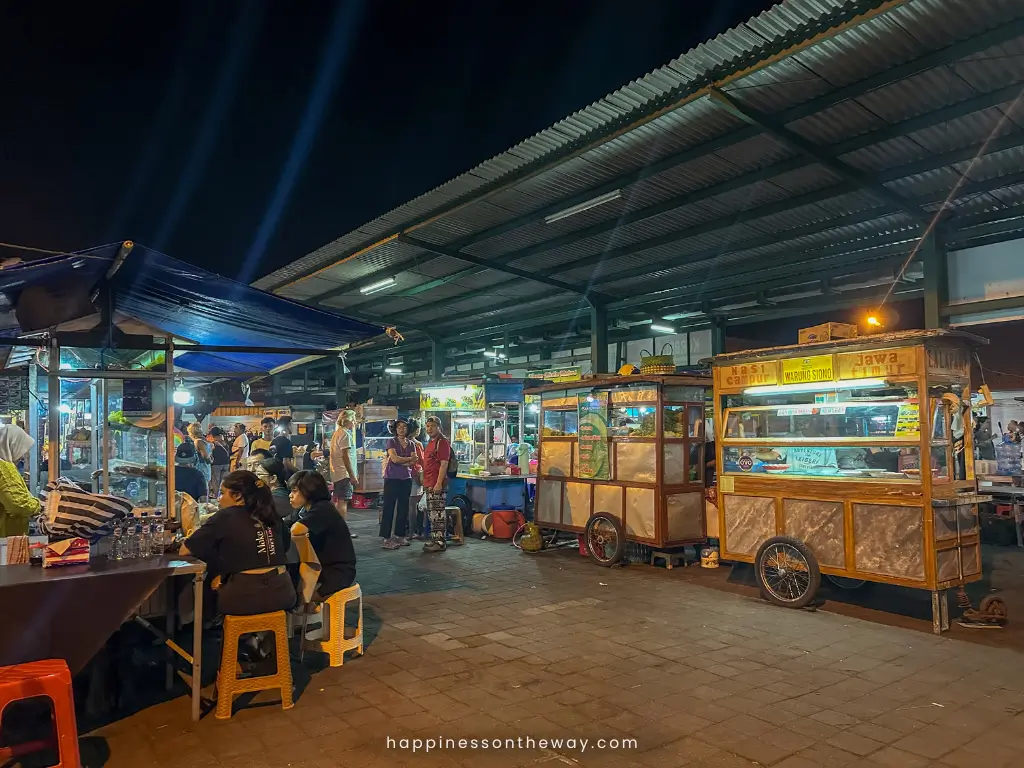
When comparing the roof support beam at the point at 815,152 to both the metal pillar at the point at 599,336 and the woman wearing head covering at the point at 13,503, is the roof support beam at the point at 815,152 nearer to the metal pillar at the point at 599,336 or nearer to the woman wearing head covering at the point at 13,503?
the metal pillar at the point at 599,336

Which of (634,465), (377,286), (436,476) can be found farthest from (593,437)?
(377,286)

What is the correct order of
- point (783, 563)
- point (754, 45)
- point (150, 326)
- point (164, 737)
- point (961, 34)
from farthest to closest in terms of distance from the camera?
point (783, 563) → point (150, 326) → point (754, 45) → point (961, 34) → point (164, 737)

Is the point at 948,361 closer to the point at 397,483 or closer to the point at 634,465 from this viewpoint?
the point at 634,465

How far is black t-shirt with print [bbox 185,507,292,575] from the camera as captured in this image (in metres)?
4.15

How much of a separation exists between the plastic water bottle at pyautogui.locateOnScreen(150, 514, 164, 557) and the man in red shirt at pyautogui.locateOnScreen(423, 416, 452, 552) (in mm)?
5562

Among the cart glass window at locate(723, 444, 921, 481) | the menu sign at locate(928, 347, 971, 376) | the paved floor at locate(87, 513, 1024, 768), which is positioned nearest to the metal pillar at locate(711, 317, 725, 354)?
the cart glass window at locate(723, 444, 921, 481)

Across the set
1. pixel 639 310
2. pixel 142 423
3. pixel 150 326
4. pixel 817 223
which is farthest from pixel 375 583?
pixel 639 310

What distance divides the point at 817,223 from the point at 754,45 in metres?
3.87

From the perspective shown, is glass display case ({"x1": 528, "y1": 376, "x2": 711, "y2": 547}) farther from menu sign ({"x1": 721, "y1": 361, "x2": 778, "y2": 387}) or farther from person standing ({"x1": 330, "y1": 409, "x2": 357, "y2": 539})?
person standing ({"x1": 330, "y1": 409, "x2": 357, "y2": 539})

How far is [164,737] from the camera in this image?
3.77 metres

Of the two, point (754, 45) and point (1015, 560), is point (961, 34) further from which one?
point (1015, 560)

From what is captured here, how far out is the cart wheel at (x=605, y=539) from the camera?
Result: 27.7 feet

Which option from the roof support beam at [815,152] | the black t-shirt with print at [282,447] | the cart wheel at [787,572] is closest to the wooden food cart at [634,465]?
the cart wheel at [787,572]

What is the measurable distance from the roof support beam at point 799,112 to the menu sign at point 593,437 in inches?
100
